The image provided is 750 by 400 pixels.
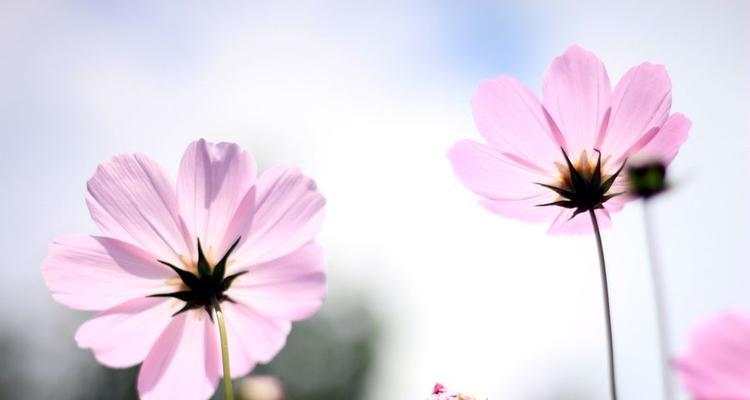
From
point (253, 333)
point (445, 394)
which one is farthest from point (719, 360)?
point (253, 333)

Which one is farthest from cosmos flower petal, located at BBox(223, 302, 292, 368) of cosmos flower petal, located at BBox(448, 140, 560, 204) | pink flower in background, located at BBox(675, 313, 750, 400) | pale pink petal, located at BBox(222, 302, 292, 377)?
pink flower in background, located at BBox(675, 313, 750, 400)

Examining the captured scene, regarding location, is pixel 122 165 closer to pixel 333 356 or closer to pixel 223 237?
pixel 223 237

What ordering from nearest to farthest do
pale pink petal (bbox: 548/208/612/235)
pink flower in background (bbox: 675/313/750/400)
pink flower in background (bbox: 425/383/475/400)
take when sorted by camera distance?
pink flower in background (bbox: 675/313/750/400) < pink flower in background (bbox: 425/383/475/400) < pale pink petal (bbox: 548/208/612/235)

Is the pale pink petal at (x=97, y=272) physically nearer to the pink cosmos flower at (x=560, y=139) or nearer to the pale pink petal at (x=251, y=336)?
the pale pink petal at (x=251, y=336)

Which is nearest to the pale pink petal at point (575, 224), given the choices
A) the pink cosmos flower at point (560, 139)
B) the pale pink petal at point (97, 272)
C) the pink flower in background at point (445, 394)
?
the pink cosmos flower at point (560, 139)

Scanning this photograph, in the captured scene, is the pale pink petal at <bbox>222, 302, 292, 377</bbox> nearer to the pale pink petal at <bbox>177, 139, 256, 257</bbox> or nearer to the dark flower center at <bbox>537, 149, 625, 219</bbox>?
the pale pink petal at <bbox>177, 139, 256, 257</bbox>

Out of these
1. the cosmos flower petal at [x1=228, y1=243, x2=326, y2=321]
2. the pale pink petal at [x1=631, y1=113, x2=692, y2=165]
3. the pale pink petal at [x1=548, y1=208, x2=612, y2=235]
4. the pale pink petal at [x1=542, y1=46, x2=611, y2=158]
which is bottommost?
the cosmos flower petal at [x1=228, y1=243, x2=326, y2=321]
